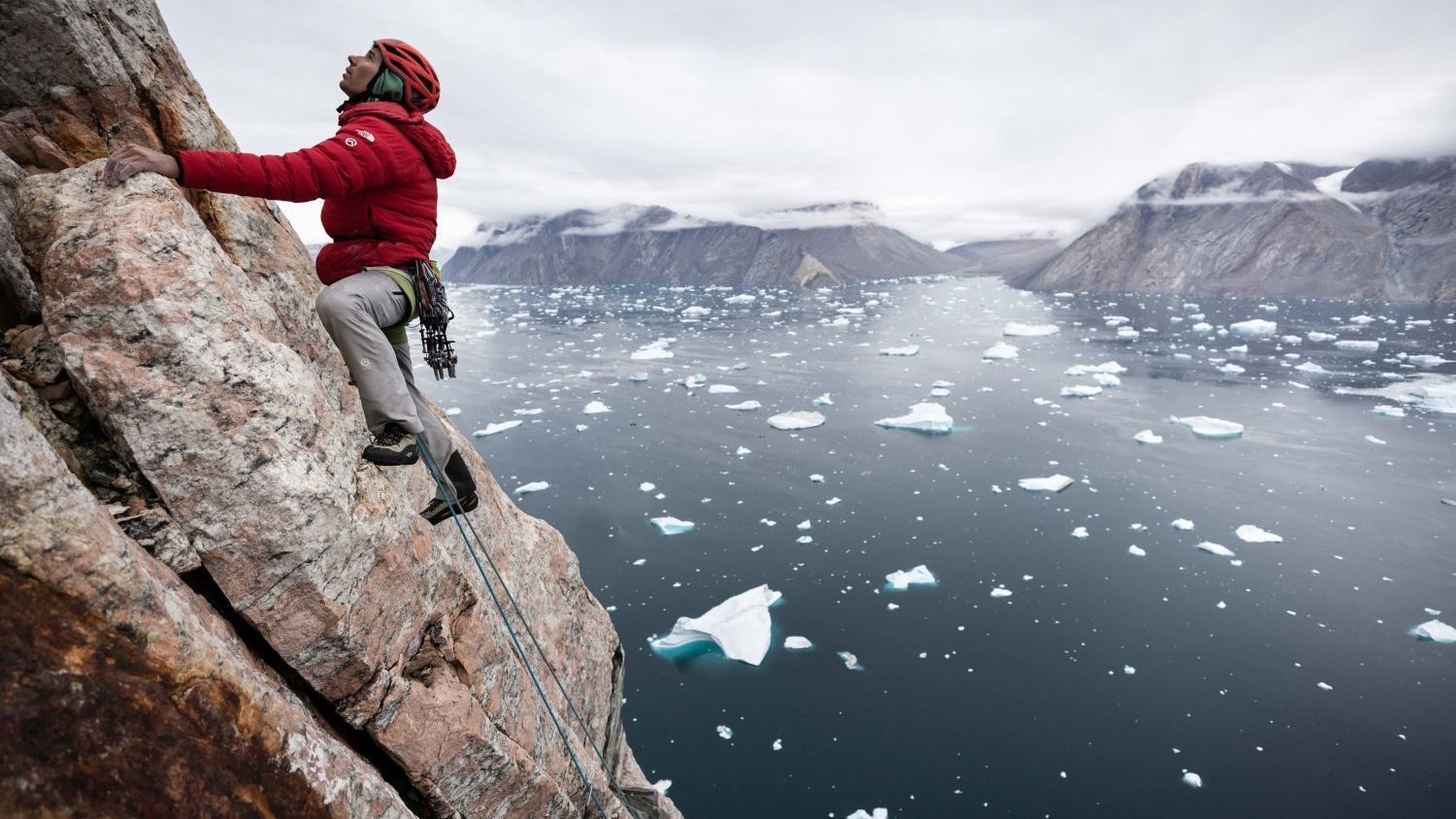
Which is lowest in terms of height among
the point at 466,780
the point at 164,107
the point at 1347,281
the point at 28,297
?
the point at 1347,281

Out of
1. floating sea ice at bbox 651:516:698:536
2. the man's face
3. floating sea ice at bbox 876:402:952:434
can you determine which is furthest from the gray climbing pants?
floating sea ice at bbox 876:402:952:434

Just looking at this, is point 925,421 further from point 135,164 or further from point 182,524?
point 135,164

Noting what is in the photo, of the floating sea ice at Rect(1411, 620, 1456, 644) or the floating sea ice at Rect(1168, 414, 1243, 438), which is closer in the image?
the floating sea ice at Rect(1411, 620, 1456, 644)

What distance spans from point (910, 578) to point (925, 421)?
1165 cm

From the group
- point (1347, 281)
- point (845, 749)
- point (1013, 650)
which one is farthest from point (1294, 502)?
point (1347, 281)

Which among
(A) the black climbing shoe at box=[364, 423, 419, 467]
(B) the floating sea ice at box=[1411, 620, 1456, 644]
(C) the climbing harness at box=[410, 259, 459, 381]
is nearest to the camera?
(A) the black climbing shoe at box=[364, 423, 419, 467]

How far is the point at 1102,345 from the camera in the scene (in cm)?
4909

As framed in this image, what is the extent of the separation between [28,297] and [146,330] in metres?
0.73

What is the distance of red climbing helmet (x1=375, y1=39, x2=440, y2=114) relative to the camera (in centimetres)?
324

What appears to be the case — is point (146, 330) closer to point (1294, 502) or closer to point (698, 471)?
point (698, 471)

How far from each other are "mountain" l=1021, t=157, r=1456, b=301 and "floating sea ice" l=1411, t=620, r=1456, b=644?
133107 mm

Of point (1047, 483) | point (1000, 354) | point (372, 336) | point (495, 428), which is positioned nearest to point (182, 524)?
point (372, 336)

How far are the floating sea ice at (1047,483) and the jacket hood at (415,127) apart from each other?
1986 centimetres

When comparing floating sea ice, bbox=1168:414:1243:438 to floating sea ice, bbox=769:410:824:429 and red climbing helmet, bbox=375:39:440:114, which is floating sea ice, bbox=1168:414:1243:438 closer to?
floating sea ice, bbox=769:410:824:429
